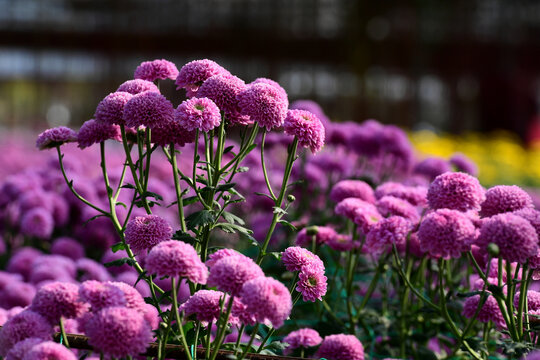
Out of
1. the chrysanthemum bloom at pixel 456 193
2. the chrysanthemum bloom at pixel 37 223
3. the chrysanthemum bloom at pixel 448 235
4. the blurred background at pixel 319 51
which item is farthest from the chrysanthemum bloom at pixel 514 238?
the blurred background at pixel 319 51

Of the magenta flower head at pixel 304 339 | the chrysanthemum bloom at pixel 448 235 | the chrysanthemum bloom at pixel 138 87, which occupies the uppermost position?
the chrysanthemum bloom at pixel 138 87

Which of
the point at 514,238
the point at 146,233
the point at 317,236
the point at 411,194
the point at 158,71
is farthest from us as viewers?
the point at 317,236

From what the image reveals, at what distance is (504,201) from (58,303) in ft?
2.67

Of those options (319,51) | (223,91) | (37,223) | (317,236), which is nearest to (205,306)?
(223,91)

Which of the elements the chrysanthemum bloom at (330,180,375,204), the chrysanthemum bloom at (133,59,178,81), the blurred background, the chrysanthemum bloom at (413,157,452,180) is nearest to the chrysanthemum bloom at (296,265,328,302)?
the chrysanthemum bloom at (133,59,178,81)

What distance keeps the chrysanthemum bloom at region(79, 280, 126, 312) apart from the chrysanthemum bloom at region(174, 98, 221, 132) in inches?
12.3

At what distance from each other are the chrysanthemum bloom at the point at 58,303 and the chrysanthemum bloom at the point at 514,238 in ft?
2.11

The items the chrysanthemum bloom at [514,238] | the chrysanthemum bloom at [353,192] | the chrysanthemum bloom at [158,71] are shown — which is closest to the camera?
the chrysanthemum bloom at [514,238]

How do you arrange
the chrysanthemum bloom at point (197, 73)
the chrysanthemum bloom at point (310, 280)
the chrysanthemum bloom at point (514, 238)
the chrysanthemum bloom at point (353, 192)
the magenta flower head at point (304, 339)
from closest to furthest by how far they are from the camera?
the chrysanthemum bloom at point (514, 238) < the chrysanthemum bloom at point (310, 280) < the chrysanthemum bloom at point (197, 73) < the magenta flower head at point (304, 339) < the chrysanthemum bloom at point (353, 192)

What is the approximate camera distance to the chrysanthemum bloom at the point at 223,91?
3.92 feet

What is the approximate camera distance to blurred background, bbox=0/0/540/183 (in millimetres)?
11633

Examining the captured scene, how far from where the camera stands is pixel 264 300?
0.91 metres

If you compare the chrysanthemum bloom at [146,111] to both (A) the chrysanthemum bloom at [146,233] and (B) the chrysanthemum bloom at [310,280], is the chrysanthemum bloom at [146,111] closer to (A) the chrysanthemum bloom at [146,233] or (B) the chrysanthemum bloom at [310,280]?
(A) the chrysanthemum bloom at [146,233]

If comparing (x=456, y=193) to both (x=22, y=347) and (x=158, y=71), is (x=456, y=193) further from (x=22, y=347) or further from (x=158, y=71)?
(x=22, y=347)
